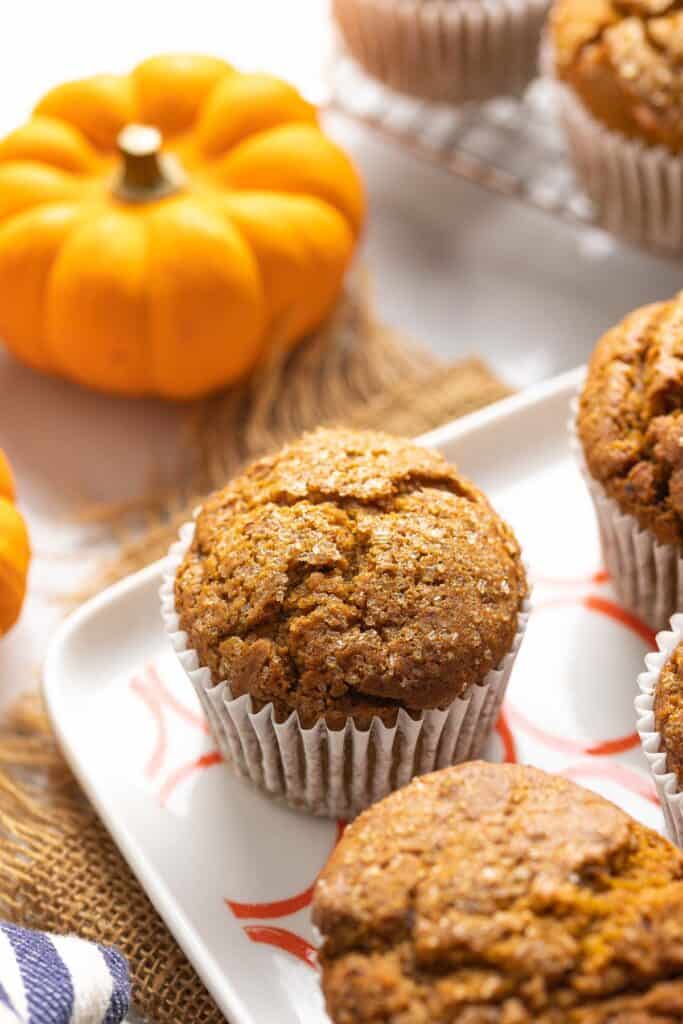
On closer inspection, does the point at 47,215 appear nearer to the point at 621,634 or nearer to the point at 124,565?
the point at 124,565

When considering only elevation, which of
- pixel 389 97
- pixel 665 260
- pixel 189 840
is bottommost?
pixel 189 840

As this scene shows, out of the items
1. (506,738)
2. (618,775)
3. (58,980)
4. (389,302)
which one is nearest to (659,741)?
(618,775)

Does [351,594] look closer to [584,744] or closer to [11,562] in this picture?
[584,744]

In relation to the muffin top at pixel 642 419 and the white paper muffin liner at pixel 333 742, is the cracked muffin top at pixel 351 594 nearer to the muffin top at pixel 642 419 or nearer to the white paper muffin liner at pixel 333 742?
the white paper muffin liner at pixel 333 742

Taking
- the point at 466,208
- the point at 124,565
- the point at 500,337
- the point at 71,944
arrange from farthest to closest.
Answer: the point at 466,208 < the point at 500,337 < the point at 124,565 < the point at 71,944

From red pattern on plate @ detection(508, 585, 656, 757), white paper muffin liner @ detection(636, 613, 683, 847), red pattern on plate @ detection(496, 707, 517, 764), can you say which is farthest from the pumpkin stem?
white paper muffin liner @ detection(636, 613, 683, 847)

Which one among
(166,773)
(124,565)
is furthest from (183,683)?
(124,565)
